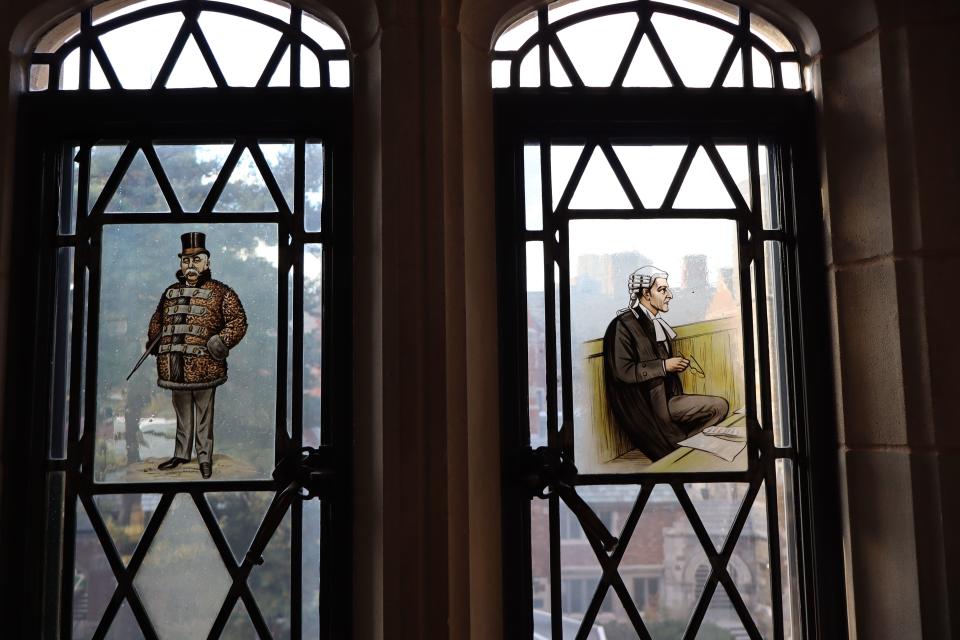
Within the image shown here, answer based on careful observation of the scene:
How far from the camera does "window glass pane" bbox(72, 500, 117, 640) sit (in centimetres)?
174

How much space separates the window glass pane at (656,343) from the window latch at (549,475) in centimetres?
5

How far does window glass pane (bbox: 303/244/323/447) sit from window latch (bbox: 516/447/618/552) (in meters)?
0.45

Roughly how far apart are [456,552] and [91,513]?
78 centimetres

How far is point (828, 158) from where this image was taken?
1838 millimetres

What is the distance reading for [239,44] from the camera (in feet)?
6.25

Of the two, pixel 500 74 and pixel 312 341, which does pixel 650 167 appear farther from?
pixel 312 341

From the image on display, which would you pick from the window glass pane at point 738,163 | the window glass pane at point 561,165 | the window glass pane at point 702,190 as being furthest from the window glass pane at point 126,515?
the window glass pane at point 738,163

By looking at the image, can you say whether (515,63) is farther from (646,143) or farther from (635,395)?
(635,395)

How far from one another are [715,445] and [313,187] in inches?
41.4

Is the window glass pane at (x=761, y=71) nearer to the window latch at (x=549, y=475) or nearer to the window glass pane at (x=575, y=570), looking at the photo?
the window latch at (x=549, y=475)

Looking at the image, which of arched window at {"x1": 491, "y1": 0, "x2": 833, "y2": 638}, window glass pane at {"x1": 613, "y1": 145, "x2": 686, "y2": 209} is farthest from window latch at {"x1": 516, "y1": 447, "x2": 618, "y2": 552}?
window glass pane at {"x1": 613, "y1": 145, "x2": 686, "y2": 209}

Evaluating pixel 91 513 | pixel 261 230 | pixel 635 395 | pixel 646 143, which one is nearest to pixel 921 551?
pixel 635 395

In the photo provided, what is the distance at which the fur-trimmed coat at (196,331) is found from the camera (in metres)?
1.79

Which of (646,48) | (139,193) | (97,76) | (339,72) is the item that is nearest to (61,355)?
(139,193)
